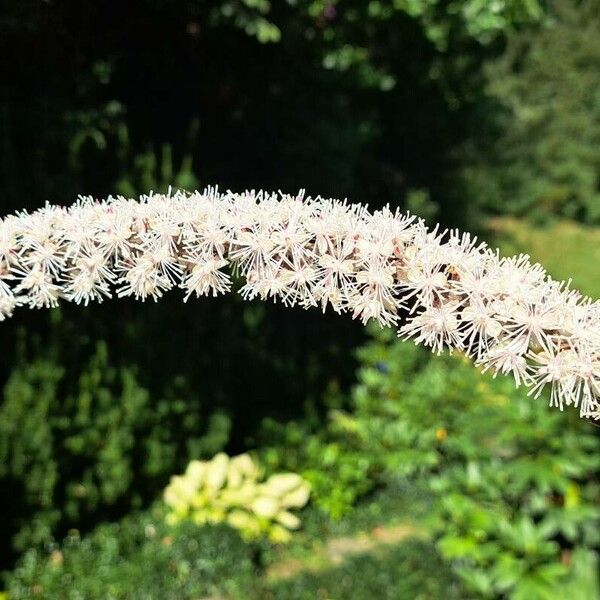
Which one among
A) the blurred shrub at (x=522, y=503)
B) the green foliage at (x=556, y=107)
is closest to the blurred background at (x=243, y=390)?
the blurred shrub at (x=522, y=503)

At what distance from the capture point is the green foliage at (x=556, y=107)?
16.1 m

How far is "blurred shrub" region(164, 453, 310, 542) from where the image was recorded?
193 inches

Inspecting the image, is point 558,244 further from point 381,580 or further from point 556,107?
point 381,580

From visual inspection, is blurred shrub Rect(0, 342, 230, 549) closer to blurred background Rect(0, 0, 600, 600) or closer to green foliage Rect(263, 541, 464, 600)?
blurred background Rect(0, 0, 600, 600)

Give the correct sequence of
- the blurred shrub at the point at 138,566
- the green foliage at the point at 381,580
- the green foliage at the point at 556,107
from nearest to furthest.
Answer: the green foliage at the point at 381,580 → the blurred shrub at the point at 138,566 → the green foliage at the point at 556,107

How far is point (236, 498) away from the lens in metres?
5.06

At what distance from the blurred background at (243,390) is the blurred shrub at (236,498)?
0.39 feet

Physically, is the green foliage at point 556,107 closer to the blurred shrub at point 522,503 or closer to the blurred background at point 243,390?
the blurred background at point 243,390

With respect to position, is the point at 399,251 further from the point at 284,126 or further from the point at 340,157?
the point at 340,157

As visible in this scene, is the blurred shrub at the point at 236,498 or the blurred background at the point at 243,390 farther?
the blurred shrub at the point at 236,498

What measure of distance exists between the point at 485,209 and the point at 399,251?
50.1 feet

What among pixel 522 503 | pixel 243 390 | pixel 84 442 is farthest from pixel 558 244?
pixel 522 503

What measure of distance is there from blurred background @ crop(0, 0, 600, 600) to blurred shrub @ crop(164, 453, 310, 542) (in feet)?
0.39

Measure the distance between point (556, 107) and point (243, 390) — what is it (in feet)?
42.7
